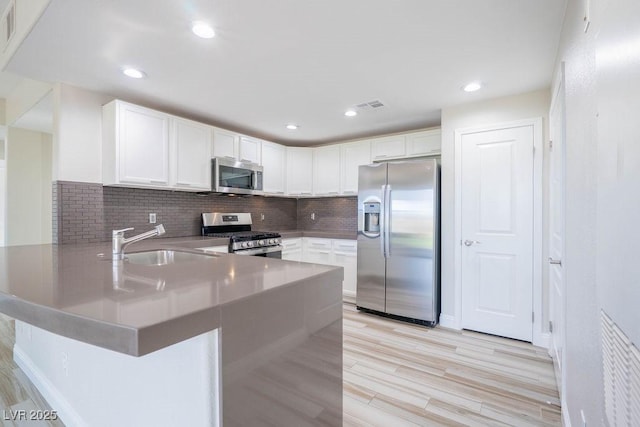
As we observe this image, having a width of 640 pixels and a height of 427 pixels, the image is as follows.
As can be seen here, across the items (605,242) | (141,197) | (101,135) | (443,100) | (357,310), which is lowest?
(357,310)

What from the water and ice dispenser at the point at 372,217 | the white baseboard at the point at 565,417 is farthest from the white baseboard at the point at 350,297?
the white baseboard at the point at 565,417

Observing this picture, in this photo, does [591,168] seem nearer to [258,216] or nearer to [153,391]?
[153,391]

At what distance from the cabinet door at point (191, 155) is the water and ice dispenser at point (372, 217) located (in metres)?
1.97

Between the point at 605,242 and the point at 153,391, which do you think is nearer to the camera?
the point at 605,242

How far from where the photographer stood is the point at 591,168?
1155mm

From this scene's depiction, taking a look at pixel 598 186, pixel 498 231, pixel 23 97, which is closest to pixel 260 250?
pixel 498 231

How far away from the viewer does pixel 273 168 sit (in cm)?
467

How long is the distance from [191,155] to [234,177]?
24.0 inches

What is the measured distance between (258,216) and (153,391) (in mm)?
3827

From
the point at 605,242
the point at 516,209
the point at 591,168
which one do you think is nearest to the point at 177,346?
the point at 605,242

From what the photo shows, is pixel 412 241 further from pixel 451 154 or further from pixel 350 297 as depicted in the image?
pixel 350 297

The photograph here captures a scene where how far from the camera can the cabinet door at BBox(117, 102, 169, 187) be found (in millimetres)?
2965

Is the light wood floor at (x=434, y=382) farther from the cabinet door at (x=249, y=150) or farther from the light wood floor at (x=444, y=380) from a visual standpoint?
the cabinet door at (x=249, y=150)

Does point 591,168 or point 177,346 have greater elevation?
point 591,168
